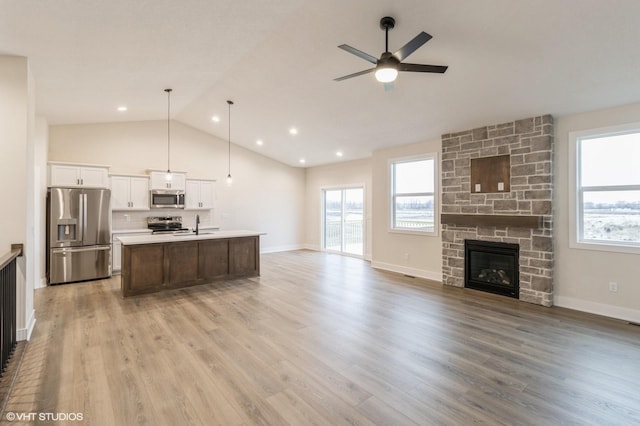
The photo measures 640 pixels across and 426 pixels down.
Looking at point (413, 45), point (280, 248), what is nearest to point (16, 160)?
point (413, 45)

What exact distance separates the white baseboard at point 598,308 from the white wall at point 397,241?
1.85 meters

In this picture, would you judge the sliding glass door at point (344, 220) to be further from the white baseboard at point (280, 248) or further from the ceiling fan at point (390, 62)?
the ceiling fan at point (390, 62)

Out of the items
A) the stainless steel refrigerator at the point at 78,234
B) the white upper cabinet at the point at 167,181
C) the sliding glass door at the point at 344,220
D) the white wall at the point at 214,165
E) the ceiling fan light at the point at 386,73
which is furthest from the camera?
the sliding glass door at the point at 344,220

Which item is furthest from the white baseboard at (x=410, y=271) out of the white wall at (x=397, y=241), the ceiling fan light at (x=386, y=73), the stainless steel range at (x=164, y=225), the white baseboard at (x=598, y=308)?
the stainless steel range at (x=164, y=225)

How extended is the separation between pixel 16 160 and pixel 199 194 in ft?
Result: 14.1

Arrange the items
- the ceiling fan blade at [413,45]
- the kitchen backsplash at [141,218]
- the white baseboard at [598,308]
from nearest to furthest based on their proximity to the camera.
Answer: the ceiling fan blade at [413,45] < the white baseboard at [598,308] < the kitchen backsplash at [141,218]

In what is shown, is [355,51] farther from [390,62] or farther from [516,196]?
[516,196]

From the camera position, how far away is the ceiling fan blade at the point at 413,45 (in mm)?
2379

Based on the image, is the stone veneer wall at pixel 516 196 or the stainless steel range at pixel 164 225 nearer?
the stone veneer wall at pixel 516 196

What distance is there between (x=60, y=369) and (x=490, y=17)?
5.06 m

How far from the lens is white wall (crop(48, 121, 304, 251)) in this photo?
6262 millimetres

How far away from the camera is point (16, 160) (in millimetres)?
3186

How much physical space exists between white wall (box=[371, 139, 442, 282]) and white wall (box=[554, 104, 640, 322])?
1.85m

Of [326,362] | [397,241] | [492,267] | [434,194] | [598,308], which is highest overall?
[434,194]
